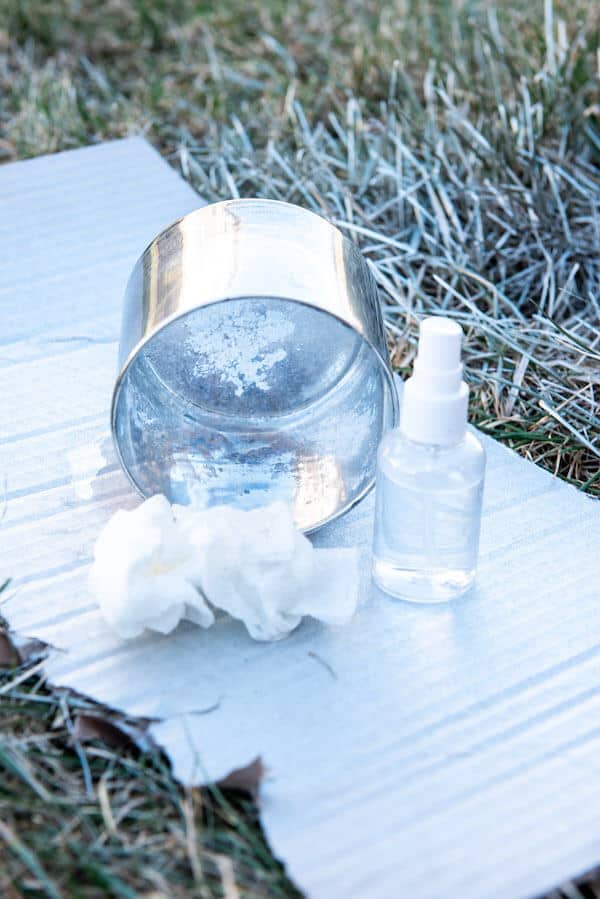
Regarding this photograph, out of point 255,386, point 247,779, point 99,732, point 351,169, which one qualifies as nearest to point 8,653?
point 99,732

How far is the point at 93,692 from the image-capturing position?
90 centimetres

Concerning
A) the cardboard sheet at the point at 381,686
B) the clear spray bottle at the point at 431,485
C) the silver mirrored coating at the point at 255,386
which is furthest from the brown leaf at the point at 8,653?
the clear spray bottle at the point at 431,485

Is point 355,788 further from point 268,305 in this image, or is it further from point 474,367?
point 474,367

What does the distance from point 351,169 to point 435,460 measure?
92 cm

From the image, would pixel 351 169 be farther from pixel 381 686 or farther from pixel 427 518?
pixel 381 686

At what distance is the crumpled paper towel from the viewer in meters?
0.92

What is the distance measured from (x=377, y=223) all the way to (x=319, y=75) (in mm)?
607

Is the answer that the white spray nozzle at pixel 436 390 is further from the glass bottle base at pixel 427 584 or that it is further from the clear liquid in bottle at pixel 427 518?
the glass bottle base at pixel 427 584

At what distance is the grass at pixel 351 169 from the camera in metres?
0.79

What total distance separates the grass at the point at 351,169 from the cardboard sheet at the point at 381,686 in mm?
45

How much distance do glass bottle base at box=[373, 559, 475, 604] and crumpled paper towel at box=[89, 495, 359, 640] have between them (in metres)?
0.06

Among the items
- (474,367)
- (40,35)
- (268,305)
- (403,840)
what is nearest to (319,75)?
(40,35)

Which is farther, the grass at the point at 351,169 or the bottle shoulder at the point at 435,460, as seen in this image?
the bottle shoulder at the point at 435,460

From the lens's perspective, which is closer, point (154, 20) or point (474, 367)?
point (474, 367)
